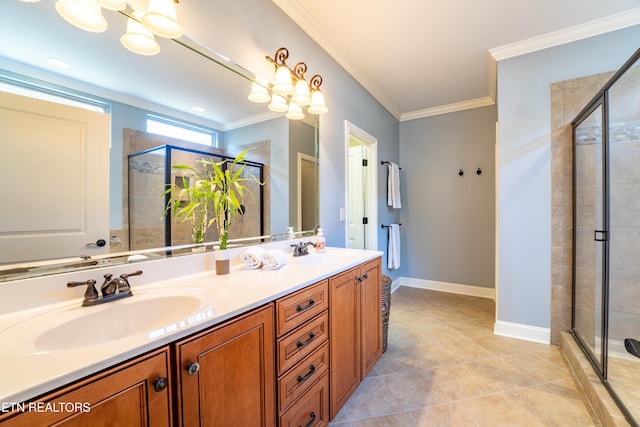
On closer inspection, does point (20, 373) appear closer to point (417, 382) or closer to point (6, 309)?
point (6, 309)

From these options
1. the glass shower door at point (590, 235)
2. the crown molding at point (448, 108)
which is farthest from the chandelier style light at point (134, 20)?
the crown molding at point (448, 108)

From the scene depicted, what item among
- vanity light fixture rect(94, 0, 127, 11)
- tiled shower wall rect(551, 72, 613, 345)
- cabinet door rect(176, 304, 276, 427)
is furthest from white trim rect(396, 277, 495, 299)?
vanity light fixture rect(94, 0, 127, 11)

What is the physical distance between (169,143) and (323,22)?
1595 millimetres

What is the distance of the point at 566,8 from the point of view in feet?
6.29

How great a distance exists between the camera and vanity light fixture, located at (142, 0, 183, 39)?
3.27ft

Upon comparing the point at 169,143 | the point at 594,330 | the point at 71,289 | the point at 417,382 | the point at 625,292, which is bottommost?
the point at 417,382

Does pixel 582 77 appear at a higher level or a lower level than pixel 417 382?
higher

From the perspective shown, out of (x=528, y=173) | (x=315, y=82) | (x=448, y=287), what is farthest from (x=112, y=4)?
(x=448, y=287)

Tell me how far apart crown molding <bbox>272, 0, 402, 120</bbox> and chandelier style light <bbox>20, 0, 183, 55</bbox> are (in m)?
0.99

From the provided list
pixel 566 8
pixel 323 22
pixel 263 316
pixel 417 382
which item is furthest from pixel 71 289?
pixel 566 8

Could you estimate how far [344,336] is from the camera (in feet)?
4.78

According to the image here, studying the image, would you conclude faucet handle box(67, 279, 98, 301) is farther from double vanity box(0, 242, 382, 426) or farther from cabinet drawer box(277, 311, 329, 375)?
cabinet drawer box(277, 311, 329, 375)

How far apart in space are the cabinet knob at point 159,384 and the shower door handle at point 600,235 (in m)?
2.49

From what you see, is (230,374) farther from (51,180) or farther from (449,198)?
(449,198)
